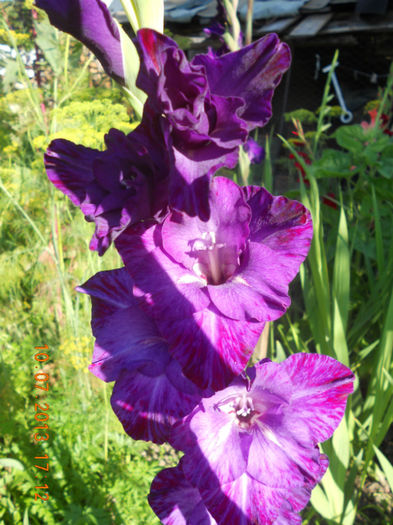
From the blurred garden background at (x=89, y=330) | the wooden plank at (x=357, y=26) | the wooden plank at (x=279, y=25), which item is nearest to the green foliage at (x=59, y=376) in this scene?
the blurred garden background at (x=89, y=330)

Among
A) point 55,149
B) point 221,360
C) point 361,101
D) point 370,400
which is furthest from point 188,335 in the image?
point 361,101

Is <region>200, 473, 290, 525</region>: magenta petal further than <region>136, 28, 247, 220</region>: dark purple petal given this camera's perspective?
Yes

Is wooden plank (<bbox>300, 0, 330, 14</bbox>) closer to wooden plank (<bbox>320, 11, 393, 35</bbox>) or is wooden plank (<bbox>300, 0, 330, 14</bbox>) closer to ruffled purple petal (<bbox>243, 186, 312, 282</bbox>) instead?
wooden plank (<bbox>320, 11, 393, 35</bbox>)

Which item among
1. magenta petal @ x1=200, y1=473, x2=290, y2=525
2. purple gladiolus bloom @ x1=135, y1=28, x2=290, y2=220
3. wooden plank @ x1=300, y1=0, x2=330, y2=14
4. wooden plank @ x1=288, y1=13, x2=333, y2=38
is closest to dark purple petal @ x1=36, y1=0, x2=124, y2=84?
purple gladiolus bloom @ x1=135, y1=28, x2=290, y2=220

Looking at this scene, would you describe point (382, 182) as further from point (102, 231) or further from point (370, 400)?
point (102, 231)

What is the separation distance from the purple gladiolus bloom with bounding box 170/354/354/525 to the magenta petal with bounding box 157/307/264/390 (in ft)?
0.47

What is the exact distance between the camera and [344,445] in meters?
1.04

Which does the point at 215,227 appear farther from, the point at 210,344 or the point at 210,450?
the point at 210,450

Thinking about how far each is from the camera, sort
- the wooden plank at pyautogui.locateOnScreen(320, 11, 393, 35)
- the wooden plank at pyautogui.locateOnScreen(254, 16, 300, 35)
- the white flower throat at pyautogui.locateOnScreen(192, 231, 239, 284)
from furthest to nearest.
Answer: the wooden plank at pyautogui.locateOnScreen(254, 16, 300, 35) < the wooden plank at pyautogui.locateOnScreen(320, 11, 393, 35) < the white flower throat at pyautogui.locateOnScreen(192, 231, 239, 284)

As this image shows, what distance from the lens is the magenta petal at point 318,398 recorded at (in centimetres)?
59

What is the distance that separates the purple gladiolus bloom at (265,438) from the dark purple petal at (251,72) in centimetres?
39

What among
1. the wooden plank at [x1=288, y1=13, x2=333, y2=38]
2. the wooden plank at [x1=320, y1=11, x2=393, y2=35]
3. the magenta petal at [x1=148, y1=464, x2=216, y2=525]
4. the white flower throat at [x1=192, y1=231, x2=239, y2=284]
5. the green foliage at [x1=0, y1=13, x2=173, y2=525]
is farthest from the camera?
the wooden plank at [x1=288, y1=13, x2=333, y2=38]

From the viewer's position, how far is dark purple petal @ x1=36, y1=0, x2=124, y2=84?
436 mm

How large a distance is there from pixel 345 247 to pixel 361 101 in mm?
3351
